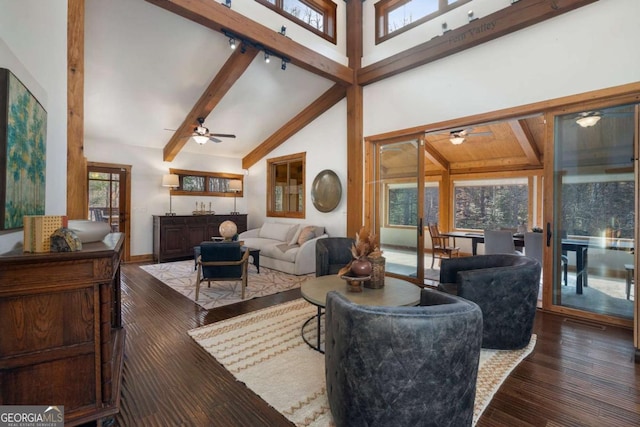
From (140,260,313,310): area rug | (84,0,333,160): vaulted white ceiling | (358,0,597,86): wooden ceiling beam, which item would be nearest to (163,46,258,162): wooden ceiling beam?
(84,0,333,160): vaulted white ceiling

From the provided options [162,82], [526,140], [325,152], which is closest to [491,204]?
[526,140]

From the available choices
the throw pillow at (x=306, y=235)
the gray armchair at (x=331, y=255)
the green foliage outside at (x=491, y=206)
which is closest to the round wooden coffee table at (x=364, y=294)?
the gray armchair at (x=331, y=255)

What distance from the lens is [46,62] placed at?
2137 mm

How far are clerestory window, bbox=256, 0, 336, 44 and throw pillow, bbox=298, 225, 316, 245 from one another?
3.46 m

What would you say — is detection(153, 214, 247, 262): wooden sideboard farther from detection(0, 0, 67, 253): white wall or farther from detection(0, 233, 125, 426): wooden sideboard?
detection(0, 233, 125, 426): wooden sideboard

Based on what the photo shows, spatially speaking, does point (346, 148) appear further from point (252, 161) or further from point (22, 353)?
point (22, 353)

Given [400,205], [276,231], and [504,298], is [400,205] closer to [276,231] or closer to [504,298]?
[504,298]

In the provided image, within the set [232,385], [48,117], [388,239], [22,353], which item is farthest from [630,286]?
[48,117]

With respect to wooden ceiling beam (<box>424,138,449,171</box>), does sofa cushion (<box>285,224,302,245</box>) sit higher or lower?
lower

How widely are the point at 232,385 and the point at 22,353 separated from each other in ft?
3.86

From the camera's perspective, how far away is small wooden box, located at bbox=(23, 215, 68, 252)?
1.54 m

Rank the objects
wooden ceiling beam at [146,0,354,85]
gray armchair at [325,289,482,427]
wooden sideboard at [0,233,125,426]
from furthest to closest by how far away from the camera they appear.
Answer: wooden ceiling beam at [146,0,354,85] < wooden sideboard at [0,233,125,426] < gray armchair at [325,289,482,427]

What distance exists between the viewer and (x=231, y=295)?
4086 millimetres

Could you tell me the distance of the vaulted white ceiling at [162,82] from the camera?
3.89m
